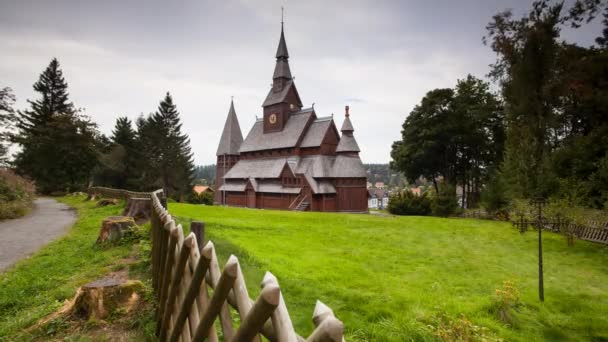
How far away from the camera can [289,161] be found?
39250 millimetres

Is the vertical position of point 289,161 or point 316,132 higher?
point 316,132

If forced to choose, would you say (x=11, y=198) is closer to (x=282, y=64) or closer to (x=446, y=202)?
(x=446, y=202)

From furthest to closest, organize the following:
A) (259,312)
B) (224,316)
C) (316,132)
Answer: (316,132) < (224,316) < (259,312)

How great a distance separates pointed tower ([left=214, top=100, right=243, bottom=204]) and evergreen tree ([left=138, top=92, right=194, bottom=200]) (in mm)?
8841

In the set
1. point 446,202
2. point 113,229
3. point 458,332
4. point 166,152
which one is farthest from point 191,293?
point 166,152

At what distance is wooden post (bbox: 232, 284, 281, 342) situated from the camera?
1.25 meters

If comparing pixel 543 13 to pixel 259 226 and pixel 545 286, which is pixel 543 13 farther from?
pixel 259 226

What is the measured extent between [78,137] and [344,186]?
3590 centimetres

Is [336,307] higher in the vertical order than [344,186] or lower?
lower

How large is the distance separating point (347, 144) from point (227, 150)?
2249cm

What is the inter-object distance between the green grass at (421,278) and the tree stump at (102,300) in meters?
2.14

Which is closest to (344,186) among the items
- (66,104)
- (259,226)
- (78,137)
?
(259,226)

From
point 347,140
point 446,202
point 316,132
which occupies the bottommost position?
point 446,202

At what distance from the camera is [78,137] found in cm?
3934
